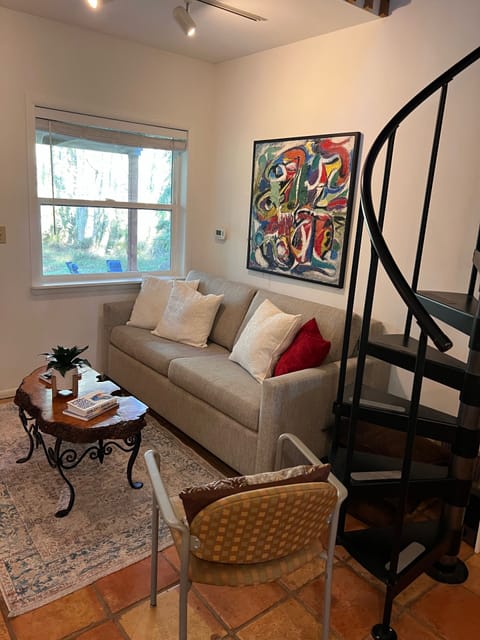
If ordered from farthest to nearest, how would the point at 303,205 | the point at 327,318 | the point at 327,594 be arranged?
the point at 303,205
the point at 327,318
the point at 327,594

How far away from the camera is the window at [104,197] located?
3504mm

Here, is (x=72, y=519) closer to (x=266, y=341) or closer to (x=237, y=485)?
(x=237, y=485)

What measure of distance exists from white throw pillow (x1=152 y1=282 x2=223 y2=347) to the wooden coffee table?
842mm

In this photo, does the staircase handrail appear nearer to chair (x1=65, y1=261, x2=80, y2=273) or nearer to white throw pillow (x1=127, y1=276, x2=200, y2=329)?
white throw pillow (x1=127, y1=276, x2=200, y2=329)

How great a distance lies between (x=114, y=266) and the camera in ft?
13.1

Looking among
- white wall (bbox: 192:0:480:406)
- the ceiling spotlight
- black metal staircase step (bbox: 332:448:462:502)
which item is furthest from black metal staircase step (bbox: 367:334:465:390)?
the ceiling spotlight

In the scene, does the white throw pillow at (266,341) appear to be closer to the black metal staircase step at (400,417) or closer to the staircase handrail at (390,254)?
the black metal staircase step at (400,417)

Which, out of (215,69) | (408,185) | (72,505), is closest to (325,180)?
(408,185)

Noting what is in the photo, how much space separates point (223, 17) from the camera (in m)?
2.95

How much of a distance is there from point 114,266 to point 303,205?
1679 mm

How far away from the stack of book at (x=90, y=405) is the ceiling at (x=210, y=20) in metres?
2.28

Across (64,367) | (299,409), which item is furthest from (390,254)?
(64,367)

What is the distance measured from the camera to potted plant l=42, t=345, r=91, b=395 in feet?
8.05

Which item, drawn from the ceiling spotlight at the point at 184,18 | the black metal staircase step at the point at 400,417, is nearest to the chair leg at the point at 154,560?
the black metal staircase step at the point at 400,417
